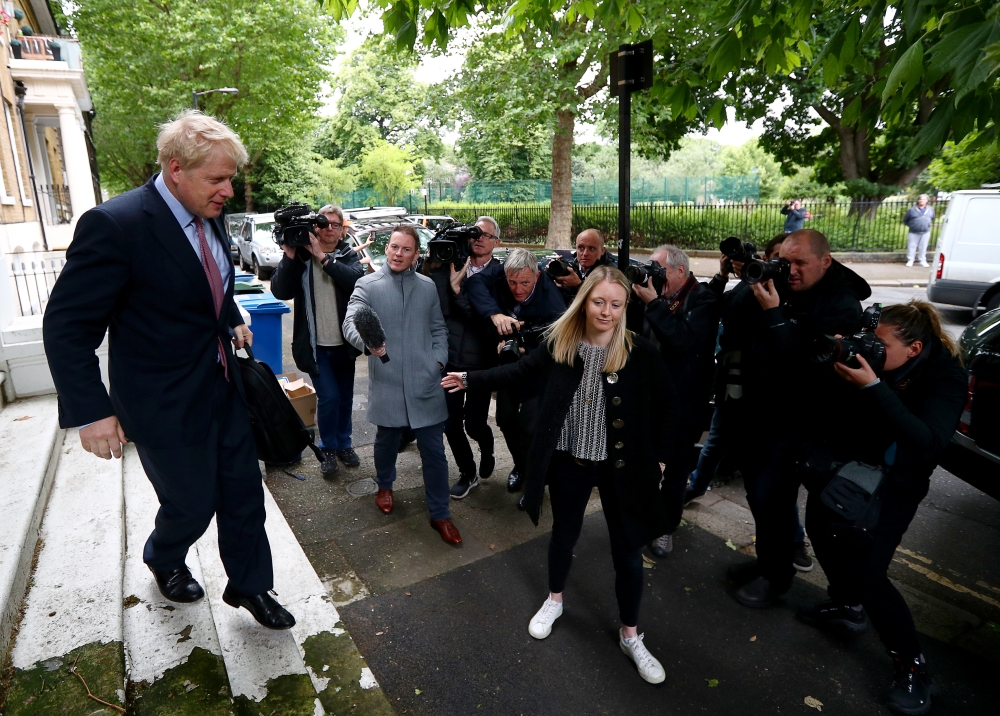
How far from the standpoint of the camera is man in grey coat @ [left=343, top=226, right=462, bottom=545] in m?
3.92

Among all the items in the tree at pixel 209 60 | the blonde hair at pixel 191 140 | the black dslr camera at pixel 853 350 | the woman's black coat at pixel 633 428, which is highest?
the tree at pixel 209 60

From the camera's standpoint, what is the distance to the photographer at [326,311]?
468 cm

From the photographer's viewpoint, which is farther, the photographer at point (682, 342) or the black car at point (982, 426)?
the black car at point (982, 426)

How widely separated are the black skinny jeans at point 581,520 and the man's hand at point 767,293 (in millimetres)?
1089

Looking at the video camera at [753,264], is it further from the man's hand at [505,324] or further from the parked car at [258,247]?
the parked car at [258,247]

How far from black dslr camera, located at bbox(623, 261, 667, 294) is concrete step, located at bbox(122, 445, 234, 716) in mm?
2532

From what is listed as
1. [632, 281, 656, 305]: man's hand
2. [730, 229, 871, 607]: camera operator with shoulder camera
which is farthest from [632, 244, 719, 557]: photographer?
[730, 229, 871, 607]: camera operator with shoulder camera

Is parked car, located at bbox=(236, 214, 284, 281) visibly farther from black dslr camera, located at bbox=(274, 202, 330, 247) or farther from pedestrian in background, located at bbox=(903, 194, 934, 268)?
pedestrian in background, located at bbox=(903, 194, 934, 268)

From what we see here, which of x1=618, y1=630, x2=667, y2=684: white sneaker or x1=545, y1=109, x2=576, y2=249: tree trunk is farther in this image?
x1=545, y1=109, x2=576, y2=249: tree trunk

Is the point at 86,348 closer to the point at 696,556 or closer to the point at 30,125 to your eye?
the point at 696,556

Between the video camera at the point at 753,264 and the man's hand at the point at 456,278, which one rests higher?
the video camera at the point at 753,264

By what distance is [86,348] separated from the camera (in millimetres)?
2244

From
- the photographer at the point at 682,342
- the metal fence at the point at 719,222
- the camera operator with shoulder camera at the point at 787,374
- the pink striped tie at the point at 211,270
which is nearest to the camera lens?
the pink striped tie at the point at 211,270

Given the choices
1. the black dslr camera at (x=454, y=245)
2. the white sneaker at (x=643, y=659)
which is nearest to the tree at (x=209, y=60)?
the black dslr camera at (x=454, y=245)
